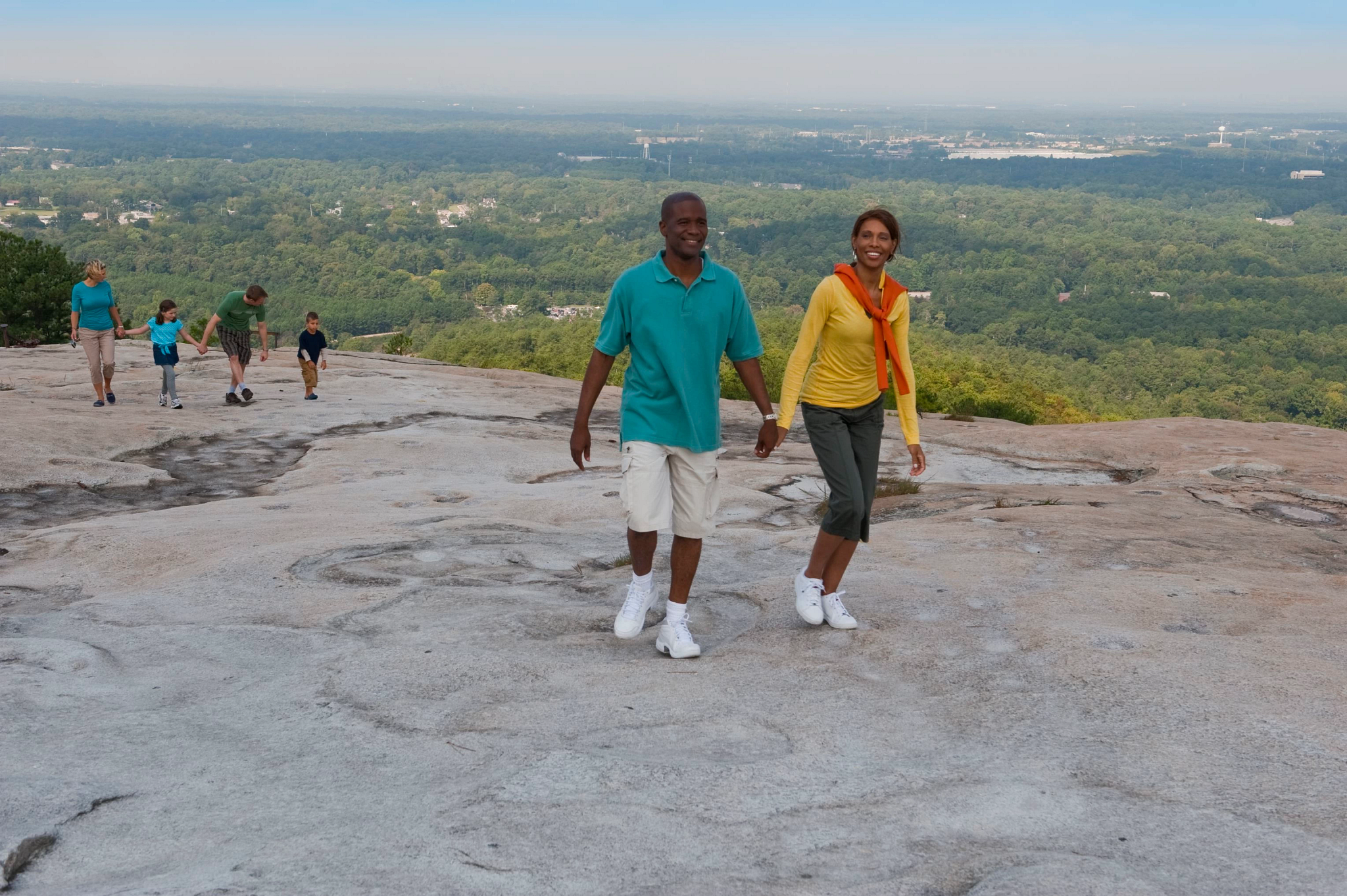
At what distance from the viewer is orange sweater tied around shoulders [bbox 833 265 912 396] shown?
16.2 ft

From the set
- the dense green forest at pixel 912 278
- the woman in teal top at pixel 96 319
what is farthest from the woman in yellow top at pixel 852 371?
the dense green forest at pixel 912 278

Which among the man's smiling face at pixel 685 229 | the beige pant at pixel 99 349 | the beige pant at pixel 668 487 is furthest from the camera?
the beige pant at pixel 99 349

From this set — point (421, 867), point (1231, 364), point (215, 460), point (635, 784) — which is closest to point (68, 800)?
point (421, 867)

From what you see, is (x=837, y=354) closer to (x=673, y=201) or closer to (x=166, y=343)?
(x=673, y=201)

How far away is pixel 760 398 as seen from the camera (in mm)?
4883

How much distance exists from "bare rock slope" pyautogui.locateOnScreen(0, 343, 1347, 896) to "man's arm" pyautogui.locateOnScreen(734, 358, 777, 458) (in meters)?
0.93

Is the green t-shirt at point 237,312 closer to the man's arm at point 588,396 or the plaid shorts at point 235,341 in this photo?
the plaid shorts at point 235,341

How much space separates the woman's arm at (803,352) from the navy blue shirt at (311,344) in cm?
1119

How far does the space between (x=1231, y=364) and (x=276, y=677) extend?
93873mm

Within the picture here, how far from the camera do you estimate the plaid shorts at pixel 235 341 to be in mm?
14227

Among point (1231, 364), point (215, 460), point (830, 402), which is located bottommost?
point (1231, 364)

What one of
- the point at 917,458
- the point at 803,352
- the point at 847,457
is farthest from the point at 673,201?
the point at 917,458

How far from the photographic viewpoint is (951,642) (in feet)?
16.4

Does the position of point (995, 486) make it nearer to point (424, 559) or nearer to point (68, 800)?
point (424, 559)
